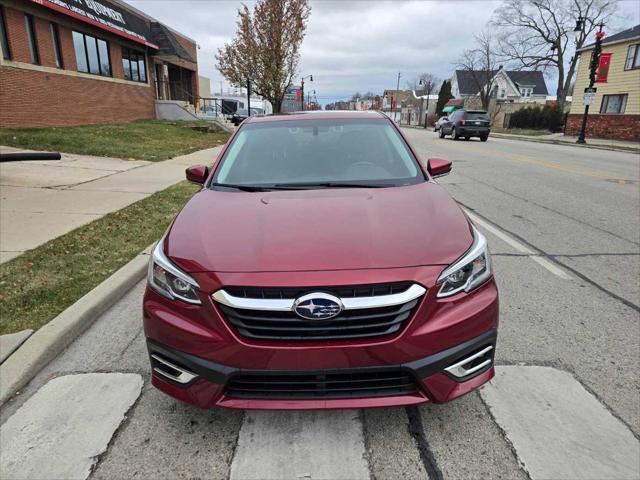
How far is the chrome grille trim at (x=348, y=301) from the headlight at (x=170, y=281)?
196 mm

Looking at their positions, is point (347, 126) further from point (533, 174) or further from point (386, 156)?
point (533, 174)

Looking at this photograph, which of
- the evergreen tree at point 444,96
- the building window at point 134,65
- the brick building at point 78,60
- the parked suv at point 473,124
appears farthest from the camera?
the evergreen tree at point 444,96

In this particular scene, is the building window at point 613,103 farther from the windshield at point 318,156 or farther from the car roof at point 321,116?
the windshield at point 318,156

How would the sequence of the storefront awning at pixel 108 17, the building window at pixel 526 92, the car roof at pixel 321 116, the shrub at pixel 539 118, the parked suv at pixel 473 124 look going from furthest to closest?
the building window at pixel 526 92 → the shrub at pixel 539 118 → the parked suv at pixel 473 124 → the storefront awning at pixel 108 17 → the car roof at pixel 321 116

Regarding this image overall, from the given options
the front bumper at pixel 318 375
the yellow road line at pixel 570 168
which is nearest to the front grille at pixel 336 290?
the front bumper at pixel 318 375

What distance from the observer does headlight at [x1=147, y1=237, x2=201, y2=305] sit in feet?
7.01

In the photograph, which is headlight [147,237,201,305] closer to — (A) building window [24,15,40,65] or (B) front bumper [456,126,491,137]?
(A) building window [24,15,40,65]

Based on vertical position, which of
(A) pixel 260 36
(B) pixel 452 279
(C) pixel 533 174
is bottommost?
(C) pixel 533 174

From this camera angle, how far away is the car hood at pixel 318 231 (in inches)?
83.8

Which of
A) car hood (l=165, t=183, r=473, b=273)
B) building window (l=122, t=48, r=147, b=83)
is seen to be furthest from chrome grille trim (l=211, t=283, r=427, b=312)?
building window (l=122, t=48, r=147, b=83)

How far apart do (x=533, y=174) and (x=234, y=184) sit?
1080 cm

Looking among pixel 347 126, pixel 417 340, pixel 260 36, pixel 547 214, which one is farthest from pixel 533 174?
pixel 260 36

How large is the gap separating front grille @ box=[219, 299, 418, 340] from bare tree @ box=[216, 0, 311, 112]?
26.4 meters

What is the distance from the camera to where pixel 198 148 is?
16.8 metres
